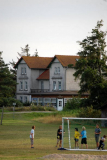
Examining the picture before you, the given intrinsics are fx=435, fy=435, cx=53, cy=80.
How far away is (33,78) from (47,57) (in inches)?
276

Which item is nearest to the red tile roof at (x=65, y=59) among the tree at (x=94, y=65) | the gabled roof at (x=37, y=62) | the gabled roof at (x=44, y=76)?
the gabled roof at (x=44, y=76)

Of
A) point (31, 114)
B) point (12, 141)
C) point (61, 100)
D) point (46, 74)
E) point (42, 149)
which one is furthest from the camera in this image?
point (46, 74)

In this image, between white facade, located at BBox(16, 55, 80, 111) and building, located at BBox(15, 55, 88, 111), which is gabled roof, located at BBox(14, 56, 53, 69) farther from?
white facade, located at BBox(16, 55, 80, 111)

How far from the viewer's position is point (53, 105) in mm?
88875

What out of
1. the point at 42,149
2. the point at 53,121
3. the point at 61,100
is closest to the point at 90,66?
the point at 53,121

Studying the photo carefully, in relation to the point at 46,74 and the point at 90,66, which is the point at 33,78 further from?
the point at 90,66

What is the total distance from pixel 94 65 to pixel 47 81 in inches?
1337

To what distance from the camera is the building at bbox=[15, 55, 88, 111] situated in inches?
3494

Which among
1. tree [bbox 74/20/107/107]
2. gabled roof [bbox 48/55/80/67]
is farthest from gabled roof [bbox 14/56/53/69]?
tree [bbox 74/20/107/107]

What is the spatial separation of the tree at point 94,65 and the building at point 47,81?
80.4 ft

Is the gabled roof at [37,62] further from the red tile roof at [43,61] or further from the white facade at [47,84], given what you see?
the white facade at [47,84]

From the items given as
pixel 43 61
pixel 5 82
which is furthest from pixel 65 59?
pixel 5 82

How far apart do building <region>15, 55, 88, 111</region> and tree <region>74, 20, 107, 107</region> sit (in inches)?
964

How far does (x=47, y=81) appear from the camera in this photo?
93.4 metres
